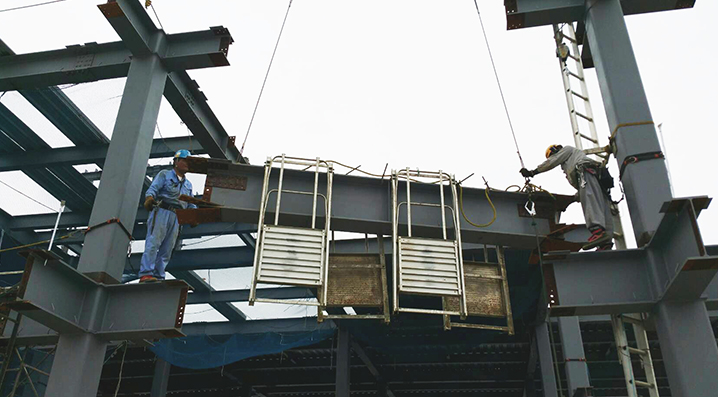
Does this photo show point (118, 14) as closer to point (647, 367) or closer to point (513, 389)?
point (647, 367)

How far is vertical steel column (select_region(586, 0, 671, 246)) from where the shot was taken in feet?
27.0

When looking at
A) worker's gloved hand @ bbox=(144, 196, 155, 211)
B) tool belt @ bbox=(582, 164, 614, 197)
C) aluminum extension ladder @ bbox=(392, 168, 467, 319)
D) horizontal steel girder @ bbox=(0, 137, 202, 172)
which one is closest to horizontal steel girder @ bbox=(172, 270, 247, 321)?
horizontal steel girder @ bbox=(0, 137, 202, 172)

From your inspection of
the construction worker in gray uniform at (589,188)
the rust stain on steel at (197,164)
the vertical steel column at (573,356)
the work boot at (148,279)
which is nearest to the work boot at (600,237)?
the construction worker in gray uniform at (589,188)

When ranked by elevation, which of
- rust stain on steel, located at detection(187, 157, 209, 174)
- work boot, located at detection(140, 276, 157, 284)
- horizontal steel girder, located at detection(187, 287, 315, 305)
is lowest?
work boot, located at detection(140, 276, 157, 284)

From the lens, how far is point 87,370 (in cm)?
845

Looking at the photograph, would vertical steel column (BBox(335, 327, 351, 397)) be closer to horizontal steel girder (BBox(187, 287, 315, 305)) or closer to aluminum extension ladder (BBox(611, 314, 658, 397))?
horizontal steel girder (BBox(187, 287, 315, 305))

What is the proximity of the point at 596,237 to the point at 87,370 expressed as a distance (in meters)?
7.12

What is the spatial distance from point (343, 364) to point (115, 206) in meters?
7.89

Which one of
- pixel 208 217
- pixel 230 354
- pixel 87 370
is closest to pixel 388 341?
pixel 230 354

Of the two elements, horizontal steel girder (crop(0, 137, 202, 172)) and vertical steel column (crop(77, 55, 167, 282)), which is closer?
vertical steel column (crop(77, 55, 167, 282))

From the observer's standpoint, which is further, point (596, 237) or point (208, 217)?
point (208, 217)

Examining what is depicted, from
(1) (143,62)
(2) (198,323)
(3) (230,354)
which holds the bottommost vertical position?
(3) (230,354)

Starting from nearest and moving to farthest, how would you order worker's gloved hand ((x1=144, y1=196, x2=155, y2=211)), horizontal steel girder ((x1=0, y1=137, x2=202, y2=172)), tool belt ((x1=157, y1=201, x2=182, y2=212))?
1. worker's gloved hand ((x1=144, y1=196, x2=155, y2=211))
2. tool belt ((x1=157, y1=201, x2=182, y2=212))
3. horizontal steel girder ((x1=0, y1=137, x2=202, y2=172))

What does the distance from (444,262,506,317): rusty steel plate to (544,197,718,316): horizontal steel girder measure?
1711mm
